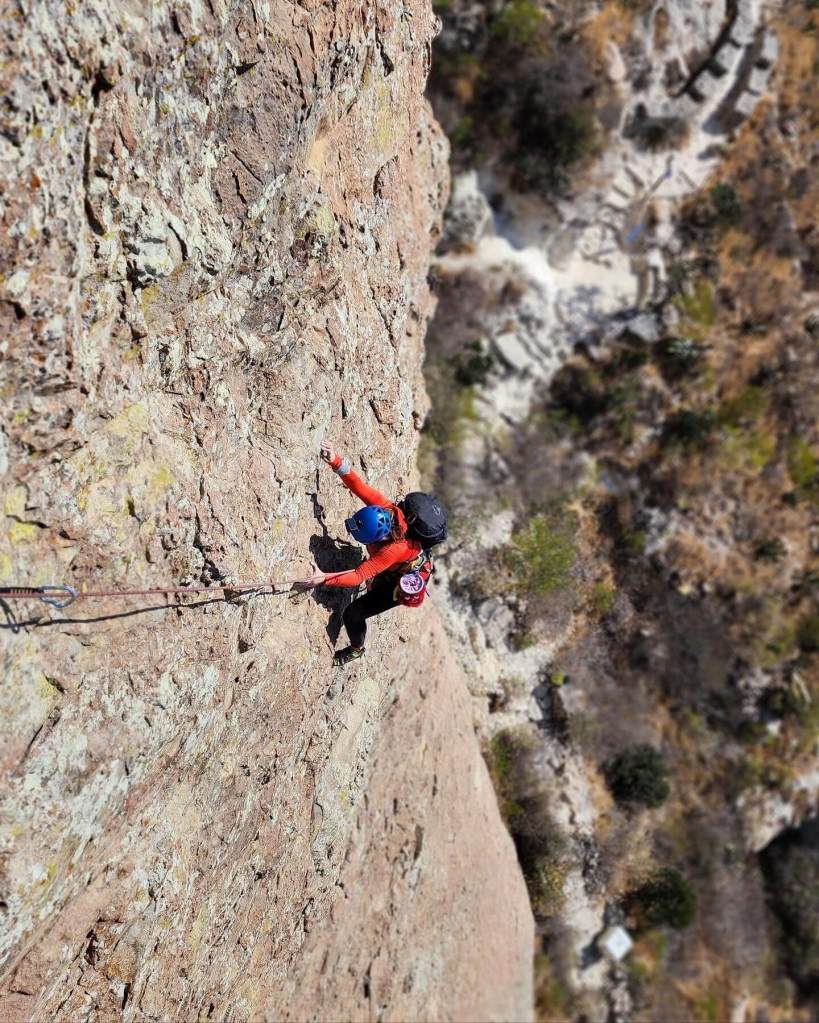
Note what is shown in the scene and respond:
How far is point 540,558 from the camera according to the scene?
17.2m

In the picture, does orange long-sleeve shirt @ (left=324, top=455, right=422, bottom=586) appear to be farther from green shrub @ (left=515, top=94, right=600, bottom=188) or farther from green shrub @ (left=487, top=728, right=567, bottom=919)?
green shrub @ (left=515, top=94, right=600, bottom=188)

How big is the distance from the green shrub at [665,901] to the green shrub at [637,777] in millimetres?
2278

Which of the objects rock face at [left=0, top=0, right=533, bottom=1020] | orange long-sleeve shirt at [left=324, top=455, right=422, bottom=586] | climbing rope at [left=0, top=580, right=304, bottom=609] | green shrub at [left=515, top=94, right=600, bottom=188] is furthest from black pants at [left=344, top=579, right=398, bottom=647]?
green shrub at [left=515, top=94, right=600, bottom=188]

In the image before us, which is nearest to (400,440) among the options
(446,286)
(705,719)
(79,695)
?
(79,695)

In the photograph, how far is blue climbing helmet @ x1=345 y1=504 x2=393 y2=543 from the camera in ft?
23.6

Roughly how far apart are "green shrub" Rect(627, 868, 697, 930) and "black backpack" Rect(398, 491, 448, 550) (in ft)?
55.2

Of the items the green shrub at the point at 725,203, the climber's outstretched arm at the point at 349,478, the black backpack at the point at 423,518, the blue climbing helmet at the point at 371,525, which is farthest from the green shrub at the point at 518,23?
the blue climbing helmet at the point at 371,525

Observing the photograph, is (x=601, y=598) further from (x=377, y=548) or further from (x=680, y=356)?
(x=377, y=548)

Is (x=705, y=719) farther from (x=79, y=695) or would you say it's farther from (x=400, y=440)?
(x=79, y=695)

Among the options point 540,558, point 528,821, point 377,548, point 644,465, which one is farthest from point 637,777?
point 377,548

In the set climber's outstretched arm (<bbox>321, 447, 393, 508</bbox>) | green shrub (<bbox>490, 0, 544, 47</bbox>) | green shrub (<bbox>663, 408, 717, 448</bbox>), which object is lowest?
climber's outstretched arm (<bbox>321, 447, 393, 508</bbox>)

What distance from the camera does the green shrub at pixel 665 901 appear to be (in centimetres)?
1914

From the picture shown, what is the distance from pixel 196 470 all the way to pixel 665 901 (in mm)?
19436

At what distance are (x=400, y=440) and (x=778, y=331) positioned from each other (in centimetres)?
1793
